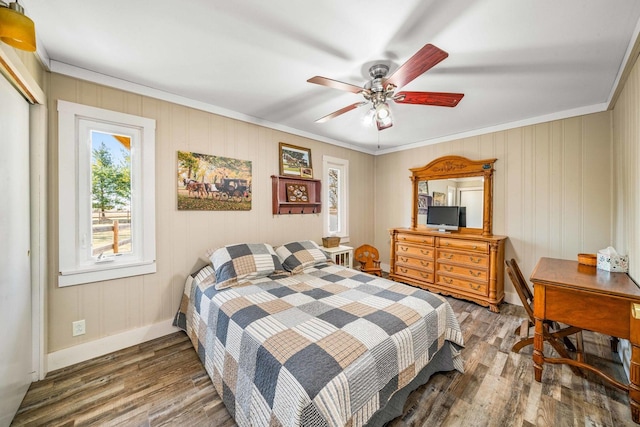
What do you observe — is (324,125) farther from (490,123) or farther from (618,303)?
(618,303)

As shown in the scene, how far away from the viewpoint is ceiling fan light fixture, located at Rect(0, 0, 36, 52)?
1008 mm

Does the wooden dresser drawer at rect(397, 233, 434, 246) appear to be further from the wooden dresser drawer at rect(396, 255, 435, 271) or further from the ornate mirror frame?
the ornate mirror frame

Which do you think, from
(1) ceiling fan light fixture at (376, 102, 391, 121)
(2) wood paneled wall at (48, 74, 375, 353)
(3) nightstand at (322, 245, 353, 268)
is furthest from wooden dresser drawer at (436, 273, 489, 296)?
(1) ceiling fan light fixture at (376, 102, 391, 121)

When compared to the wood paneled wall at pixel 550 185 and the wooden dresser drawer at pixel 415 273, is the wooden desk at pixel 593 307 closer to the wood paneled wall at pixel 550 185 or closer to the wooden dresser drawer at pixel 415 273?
the wood paneled wall at pixel 550 185

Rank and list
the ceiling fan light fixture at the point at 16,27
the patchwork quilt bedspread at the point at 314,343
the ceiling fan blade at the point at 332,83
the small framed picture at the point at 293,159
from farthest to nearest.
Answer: the small framed picture at the point at 293,159 < the ceiling fan blade at the point at 332,83 < the patchwork quilt bedspread at the point at 314,343 < the ceiling fan light fixture at the point at 16,27

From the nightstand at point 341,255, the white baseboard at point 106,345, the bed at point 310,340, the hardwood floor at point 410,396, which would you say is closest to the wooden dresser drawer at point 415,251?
the nightstand at point 341,255

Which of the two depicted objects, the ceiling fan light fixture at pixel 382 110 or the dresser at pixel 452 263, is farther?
the dresser at pixel 452 263

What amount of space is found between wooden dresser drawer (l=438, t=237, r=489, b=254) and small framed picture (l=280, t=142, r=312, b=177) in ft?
7.45

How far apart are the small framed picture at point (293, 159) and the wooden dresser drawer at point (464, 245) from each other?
227 cm

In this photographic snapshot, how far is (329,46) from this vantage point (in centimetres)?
177

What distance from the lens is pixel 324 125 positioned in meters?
3.46

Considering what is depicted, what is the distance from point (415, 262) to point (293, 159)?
2477mm

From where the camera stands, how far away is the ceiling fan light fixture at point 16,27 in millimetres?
1008

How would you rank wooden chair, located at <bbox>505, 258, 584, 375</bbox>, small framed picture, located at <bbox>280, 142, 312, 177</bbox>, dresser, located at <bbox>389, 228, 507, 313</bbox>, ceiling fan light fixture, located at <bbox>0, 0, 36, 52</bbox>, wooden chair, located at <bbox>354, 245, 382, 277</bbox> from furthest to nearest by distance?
wooden chair, located at <bbox>354, 245, 382, 277</bbox>, small framed picture, located at <bbox>280, 142, 312, 177</bbox>, dresser, located at <bbox>389, 228, 507, 313</bbox>, wooden chair, located at <bbox>505, 258, 584, 375</bbox>, ceiling fan light fixture, located at <bbox>0, 0, 36, 52</bbox>
